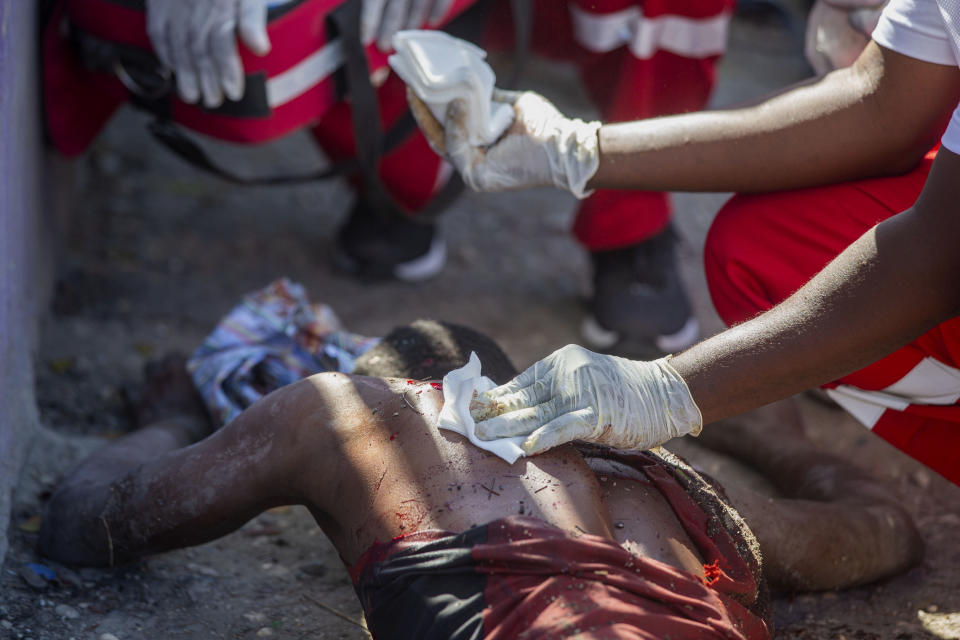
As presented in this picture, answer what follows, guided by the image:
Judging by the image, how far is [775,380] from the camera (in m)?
1.50

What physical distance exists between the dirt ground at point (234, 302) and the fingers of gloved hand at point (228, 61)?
801 millimetres

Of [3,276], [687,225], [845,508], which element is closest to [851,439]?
[845,508]

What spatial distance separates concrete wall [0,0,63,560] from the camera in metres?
1.88

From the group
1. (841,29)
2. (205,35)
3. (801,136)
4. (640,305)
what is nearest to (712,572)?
(801,136)

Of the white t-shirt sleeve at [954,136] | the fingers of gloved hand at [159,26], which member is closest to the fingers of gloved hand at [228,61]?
→ the fingers of gloved hand at [159,26]

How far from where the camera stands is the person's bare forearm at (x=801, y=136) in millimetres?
1784

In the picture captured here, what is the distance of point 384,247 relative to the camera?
3.05m

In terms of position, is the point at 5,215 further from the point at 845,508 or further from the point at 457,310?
the point at 845,508

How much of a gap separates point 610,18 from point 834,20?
736 mm

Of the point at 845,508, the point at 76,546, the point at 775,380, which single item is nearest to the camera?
the point at 775,380

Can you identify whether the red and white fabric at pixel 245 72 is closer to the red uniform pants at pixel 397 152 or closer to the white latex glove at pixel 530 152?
the red uniform pants at pixel 397 152

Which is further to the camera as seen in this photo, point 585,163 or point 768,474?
point 768,474

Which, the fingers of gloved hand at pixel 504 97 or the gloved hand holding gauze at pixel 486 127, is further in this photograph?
the fingers of gloved hand at pixel 504 97

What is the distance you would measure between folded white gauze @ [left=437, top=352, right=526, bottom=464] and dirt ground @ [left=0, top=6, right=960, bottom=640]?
49cm
